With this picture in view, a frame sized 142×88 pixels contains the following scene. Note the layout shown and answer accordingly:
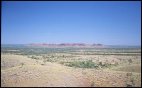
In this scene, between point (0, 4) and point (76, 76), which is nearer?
point (0, 4)

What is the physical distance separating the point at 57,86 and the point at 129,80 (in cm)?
424

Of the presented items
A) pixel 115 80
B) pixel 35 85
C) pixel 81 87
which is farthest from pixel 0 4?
pixel 115 80

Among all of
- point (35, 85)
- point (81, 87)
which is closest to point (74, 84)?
point (81, 87)

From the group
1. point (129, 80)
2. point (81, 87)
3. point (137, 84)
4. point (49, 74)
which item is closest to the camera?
point (81, 87)

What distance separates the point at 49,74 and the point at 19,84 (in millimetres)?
2150

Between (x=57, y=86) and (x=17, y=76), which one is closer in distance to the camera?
(x=57, y=86)

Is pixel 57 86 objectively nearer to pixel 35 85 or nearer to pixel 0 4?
pixel 35 85

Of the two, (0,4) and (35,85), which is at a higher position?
(0,4)

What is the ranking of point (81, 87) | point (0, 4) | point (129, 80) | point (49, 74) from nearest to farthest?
point (0, 4) → point (81, 87) → point (129, 80) → point (49, 74)

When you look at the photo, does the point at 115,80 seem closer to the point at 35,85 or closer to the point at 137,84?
the point at 137,84

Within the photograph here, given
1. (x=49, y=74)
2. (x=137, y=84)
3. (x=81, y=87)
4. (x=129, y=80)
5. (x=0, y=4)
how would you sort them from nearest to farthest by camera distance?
1. (x=0, y=4)
2. (x=81, y=87)
3. (x=137, y=84)
4. (x=129, y=80)
5. (x=49, y=74)

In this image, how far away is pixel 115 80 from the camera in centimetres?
1067

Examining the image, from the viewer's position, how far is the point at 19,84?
9.82 meters

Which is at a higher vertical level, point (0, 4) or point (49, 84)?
point (0, 4)
